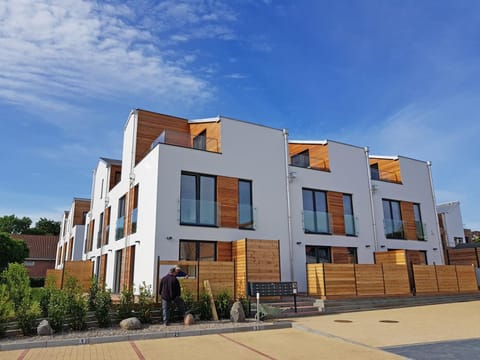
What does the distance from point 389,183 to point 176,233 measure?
12.0 metres

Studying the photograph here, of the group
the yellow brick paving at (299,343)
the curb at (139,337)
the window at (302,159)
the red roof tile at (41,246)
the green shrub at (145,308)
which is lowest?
the yellow brick paving at (299,343)

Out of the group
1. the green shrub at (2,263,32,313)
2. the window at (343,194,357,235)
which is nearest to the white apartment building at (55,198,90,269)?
the green shrub at (2,263,32,313)

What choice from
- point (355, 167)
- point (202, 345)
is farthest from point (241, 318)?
point (355, 167)

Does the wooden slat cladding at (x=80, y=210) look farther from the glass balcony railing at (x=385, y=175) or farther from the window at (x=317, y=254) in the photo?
the glass balcony railing at (x=385, y=175)

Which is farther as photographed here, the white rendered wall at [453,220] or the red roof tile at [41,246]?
the red roof tile at [41,246]

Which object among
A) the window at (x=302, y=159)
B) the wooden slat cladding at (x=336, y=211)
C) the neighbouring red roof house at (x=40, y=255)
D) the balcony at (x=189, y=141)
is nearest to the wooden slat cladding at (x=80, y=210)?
the neighbouring red roof house at (x=40, y=255)

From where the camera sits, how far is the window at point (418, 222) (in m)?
19.9

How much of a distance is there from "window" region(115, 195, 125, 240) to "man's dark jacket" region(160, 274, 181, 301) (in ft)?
25.5

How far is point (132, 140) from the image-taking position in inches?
658

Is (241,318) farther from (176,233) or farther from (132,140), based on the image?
(132,140)

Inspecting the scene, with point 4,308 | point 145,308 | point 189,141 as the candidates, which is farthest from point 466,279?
point 4,308

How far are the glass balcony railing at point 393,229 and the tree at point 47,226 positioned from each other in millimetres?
51224

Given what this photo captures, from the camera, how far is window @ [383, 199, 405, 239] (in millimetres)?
18570

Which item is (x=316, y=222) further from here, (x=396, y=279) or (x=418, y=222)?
(x=418, y=222)
